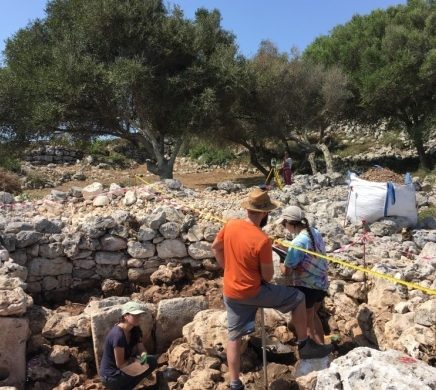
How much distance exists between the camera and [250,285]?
4.21 m

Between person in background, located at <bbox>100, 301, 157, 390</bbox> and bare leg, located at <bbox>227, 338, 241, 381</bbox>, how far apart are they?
3.06ft

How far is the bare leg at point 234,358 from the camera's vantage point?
4.19 m

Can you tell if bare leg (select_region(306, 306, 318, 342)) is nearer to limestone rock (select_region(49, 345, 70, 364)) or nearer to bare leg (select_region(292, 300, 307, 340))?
bare leg (select_region(292, 300, 307, 340))

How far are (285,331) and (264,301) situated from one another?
1.12 metres

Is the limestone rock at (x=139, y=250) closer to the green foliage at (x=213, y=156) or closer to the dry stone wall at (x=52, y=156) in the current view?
the dry stone wall at (x=52, y=156)

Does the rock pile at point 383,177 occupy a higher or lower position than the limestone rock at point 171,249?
higher

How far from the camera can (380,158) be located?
26625 millimetres

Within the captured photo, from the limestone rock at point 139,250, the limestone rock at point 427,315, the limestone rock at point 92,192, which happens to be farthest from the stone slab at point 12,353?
the limestone rock at point 92,192

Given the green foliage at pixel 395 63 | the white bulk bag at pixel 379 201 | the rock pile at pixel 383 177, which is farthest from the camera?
the green foliage at pixel 395 63

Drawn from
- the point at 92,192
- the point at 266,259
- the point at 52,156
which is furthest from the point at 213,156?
the point at 266,259

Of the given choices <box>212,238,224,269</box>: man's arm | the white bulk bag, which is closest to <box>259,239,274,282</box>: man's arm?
<box>212,238,224,269</box>: man's arm

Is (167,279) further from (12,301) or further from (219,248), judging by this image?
(219,248)

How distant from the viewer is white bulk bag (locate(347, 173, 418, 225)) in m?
9.04

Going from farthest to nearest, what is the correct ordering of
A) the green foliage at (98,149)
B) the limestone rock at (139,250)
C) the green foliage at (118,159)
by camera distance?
the green foliage at (98,149) < the green foliage at (118,159) < the limestone rock at (139,250)
